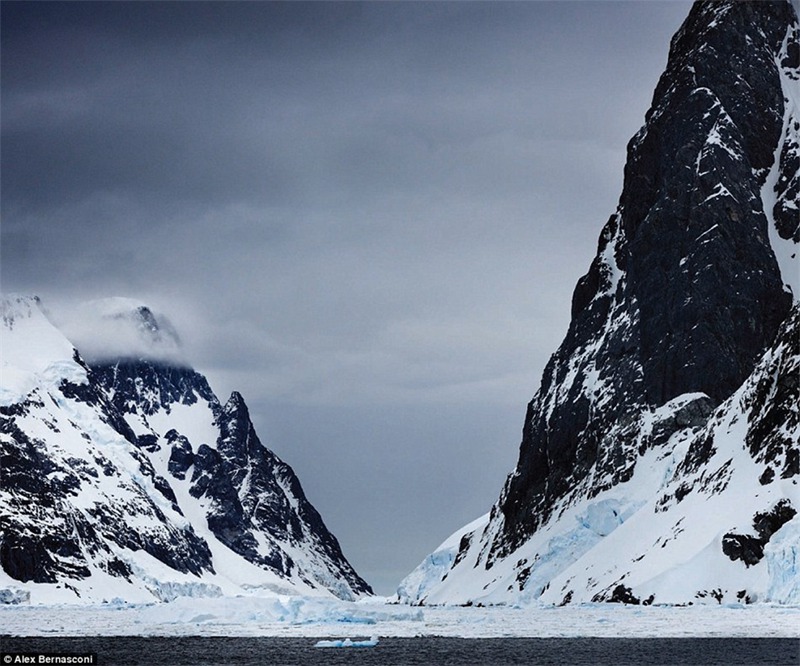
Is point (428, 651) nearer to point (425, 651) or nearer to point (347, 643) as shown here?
point (425, 651)

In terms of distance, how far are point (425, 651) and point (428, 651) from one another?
24 cm

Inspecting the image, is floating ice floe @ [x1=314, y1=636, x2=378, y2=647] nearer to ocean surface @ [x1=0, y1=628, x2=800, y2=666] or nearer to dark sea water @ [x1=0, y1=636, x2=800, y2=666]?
ocean surface @ [x1=0, y1=628, x2=800, y2=666]

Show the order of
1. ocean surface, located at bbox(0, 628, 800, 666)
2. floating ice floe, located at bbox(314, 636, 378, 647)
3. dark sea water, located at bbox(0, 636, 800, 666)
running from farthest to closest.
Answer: floating ice floe, located at bbox(314, 636, 378, 647) → dark sea water, located at bbox(0, 636, 800, 666) → ocean surface, located at bbox(0, 628, 800, 666)

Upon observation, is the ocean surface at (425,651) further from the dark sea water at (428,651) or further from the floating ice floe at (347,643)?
the floating ice floe at (347,643)

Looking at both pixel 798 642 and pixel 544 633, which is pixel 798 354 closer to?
pixel 544 633

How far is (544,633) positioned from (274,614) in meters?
36.5

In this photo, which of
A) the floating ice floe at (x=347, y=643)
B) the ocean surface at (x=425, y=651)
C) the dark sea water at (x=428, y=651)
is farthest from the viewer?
the floating ice floe at (x=347, y=643)

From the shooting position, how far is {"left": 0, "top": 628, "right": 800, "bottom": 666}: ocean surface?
8612cm

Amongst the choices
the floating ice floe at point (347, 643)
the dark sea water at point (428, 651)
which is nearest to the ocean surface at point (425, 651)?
the dark sea water at point (428, 651)

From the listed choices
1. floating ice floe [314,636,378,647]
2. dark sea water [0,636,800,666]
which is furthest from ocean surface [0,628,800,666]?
floating ice floe [314,636,378,647]

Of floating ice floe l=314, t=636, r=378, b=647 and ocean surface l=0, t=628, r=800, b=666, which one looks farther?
floating ice floe l=314, t=636, r=378, b=647

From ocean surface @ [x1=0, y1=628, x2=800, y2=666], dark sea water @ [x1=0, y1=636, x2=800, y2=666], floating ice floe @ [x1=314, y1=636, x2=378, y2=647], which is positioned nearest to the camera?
ocean surface @ [x1=0, y1=628, x2=800, y2=666]

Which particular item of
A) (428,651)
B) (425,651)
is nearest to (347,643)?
(425,651)

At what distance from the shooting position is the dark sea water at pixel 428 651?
86.3m
